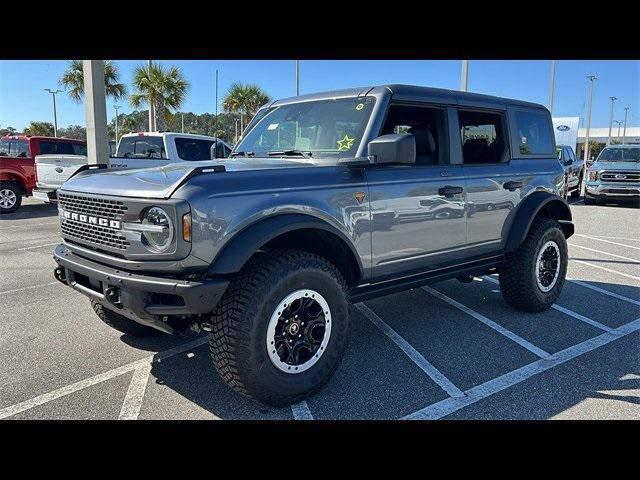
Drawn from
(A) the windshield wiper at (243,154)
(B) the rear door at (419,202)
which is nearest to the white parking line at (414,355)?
(B) the rear door at (419,202)

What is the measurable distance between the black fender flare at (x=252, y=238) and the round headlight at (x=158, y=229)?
291 mm

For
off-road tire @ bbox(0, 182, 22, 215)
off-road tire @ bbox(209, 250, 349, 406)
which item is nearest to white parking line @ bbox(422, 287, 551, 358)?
off-road tire @ bbox(209, 250, 349, 406)

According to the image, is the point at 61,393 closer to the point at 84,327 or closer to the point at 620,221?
the point at 84,327

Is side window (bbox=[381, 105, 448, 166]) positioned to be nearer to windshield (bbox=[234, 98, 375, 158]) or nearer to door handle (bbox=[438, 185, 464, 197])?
door handle (bbox=[438, 185, 464, 197])

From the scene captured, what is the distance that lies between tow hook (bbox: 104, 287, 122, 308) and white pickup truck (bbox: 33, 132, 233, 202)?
321 inches

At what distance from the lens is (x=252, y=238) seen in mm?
2832

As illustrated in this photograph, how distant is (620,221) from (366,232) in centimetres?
1181

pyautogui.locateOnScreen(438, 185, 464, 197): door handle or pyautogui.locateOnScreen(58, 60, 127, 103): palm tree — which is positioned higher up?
pyautogui.locateOnScreen(58, 60, 127, 103): palm tree

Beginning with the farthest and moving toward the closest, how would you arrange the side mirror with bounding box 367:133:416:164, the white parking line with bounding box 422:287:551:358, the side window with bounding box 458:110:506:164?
1. the side window with bounding box 458:110:506:164
2. the white parking line with bounding box 422:287:551:358
3. the side mirror with bounding box 367:133:416:164

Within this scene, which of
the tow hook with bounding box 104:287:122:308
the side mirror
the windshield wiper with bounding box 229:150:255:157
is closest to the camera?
the tow hook with bounding box 104:287:122:308

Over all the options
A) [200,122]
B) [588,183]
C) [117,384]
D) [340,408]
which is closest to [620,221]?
[588,183]

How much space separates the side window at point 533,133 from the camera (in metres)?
4.99

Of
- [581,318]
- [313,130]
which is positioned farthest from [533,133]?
[313,130]

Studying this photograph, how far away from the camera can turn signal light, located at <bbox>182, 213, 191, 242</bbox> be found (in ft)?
8.62
